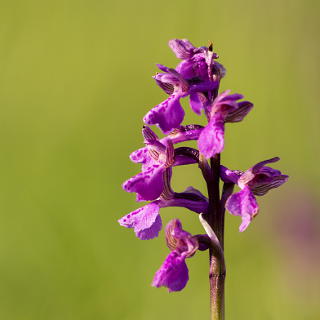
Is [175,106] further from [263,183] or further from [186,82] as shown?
[263,183]

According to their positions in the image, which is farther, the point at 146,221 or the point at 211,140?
the point at 146,221

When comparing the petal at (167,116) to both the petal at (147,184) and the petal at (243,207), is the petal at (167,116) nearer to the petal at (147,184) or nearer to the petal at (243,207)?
the petal at (147,184)

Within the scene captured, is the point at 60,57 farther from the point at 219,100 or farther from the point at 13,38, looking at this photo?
the point at 219,100

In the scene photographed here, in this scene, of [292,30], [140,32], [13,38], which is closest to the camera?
[292,30]

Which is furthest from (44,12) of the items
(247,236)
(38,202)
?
(247,236)

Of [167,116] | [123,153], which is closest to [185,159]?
[167,116]

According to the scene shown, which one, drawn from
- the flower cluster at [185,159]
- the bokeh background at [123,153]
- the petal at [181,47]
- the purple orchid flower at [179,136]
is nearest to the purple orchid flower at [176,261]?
the flower cluster at [185,159]

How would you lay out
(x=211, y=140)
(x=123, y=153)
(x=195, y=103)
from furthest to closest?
(x=123, y=153) < (x=195, y=103) < (x=211, y=140)

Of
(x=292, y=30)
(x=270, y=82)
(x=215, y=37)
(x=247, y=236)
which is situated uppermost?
(x=215, y=37)
